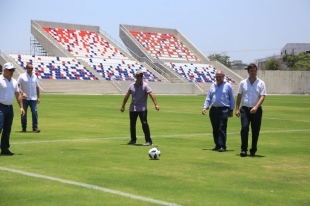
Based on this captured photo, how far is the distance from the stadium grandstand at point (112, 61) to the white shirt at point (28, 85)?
47.8 meters


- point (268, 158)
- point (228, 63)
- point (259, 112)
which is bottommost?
point (228, 63)

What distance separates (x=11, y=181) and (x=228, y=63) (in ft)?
416

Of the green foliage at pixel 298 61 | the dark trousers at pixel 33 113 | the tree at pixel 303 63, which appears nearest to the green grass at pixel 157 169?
the dark trousers at pixel 33 113

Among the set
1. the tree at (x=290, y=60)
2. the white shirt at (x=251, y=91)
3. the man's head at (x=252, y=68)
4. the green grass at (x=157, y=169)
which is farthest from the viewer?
the tree at (x=290, y=60)

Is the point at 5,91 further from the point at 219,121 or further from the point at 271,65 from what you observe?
the point at 271,65

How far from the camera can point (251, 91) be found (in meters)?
14.2

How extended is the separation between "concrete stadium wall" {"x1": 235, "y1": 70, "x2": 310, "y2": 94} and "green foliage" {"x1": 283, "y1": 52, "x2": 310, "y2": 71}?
26318mm

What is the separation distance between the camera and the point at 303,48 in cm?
15400

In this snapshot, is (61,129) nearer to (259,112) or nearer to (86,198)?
(259,112)

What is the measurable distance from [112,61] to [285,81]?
29.2 m

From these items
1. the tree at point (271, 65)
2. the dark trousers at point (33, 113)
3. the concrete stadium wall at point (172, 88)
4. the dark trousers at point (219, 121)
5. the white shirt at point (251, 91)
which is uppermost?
the white shirt at point (251, 91)

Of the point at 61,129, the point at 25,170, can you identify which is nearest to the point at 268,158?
the point at 25,170

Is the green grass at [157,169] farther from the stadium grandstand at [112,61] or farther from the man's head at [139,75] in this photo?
the stadium grandstand at [112,61]

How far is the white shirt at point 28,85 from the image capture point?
64.5ft
